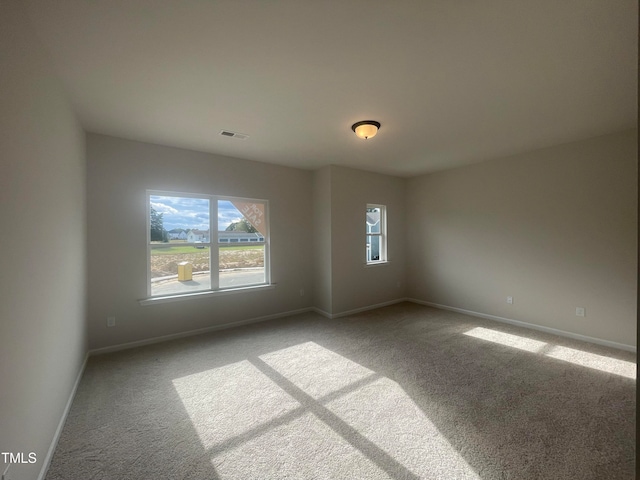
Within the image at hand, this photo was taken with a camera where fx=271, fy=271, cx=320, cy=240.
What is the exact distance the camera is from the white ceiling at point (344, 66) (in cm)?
151

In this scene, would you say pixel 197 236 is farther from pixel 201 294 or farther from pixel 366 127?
pixel 366 127

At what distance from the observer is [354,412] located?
83.5 inches

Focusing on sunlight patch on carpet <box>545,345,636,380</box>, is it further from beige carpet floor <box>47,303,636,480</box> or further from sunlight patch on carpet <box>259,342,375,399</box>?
sunlight patch on carpet <box>259,342,375,399</box>

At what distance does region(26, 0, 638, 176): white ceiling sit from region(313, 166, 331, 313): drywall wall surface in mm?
1424

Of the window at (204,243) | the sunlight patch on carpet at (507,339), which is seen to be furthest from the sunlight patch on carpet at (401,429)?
the window at (204,243)

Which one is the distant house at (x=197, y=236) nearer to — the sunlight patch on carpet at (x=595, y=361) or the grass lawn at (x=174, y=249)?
the grass lawn at (x=174, y=249)

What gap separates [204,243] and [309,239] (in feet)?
5.97

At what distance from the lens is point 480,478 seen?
1538 mm

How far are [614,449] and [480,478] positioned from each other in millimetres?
986

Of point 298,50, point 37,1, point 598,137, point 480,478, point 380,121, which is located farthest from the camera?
point 598,137

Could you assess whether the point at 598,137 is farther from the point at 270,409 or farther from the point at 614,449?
the point at 270,409

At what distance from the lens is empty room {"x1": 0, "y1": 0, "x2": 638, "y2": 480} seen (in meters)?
1.56

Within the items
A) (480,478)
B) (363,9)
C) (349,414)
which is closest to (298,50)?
(363,9)

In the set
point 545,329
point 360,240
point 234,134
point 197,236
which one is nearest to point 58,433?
point 197,236
